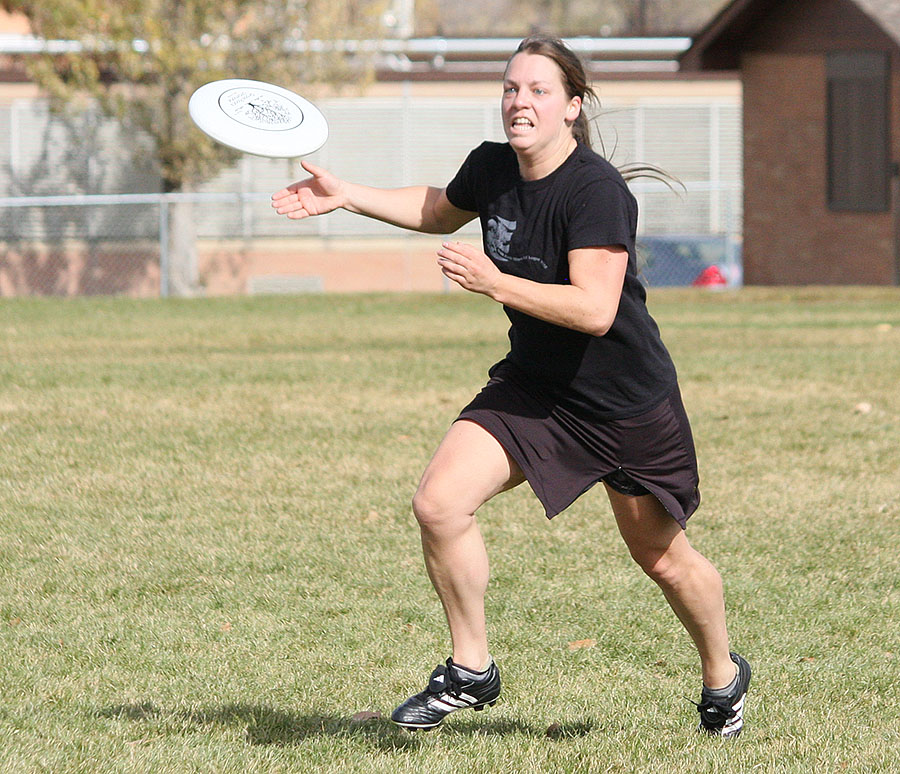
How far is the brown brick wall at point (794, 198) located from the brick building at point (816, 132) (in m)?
0.02

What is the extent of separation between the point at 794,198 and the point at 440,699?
21447 mm

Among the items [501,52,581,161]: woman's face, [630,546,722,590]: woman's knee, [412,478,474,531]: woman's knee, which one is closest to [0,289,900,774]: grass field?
[630,546,722,590]: woman's knee

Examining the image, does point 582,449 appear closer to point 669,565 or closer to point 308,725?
point 669,565

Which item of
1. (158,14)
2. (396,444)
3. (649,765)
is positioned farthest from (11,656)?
(158,14)

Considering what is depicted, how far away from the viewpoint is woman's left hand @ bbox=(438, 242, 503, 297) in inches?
141

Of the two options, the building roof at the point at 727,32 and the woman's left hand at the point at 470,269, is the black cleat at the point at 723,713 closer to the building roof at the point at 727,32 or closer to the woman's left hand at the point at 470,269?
the woman's left hand at the point at 470,269

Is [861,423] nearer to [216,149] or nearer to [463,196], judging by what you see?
[463,196]

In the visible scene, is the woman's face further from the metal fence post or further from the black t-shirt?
the metal fence post

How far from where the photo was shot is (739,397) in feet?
35.7

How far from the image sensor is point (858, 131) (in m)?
23.1

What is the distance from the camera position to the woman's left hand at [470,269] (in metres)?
3.59

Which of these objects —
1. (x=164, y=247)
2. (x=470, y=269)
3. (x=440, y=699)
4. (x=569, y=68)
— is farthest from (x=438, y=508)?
(x=164, y=247)

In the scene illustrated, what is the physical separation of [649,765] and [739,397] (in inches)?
280

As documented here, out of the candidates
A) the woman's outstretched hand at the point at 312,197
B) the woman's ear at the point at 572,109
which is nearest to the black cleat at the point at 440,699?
the woman's outstretched hand at the point at 312,197
